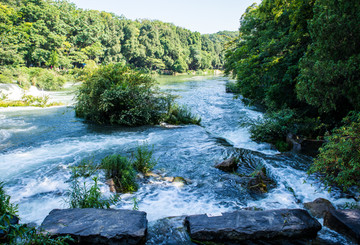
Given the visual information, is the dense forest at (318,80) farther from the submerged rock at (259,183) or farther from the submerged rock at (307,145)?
the submerged rock at (259,183)

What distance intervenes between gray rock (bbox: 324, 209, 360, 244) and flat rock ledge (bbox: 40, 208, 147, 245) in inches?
116

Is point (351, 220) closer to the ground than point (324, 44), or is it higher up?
closer to the ground

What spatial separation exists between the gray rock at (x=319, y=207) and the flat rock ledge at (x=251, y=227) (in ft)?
2.32

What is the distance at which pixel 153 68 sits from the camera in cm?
8556

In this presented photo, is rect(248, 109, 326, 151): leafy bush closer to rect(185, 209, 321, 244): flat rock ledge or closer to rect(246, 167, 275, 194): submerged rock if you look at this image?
rect(246, 167, 275, 194): submerged rock

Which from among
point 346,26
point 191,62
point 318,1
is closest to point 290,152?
point 346,26

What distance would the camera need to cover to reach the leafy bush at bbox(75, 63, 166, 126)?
463 inches

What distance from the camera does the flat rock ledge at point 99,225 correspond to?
10.7 feet

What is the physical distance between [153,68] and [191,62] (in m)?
25.6

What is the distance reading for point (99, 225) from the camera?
344cm

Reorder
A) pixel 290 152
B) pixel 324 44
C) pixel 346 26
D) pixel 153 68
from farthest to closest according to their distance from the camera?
pixel 153 68, pixel 290 152, pixel 324 44, pixel 346 26

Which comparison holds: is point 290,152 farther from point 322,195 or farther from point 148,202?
point 148,202

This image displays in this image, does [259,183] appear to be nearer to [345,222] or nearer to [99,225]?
[345,222]

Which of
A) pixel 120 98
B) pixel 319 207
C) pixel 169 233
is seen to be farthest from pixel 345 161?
pixel 120 98
